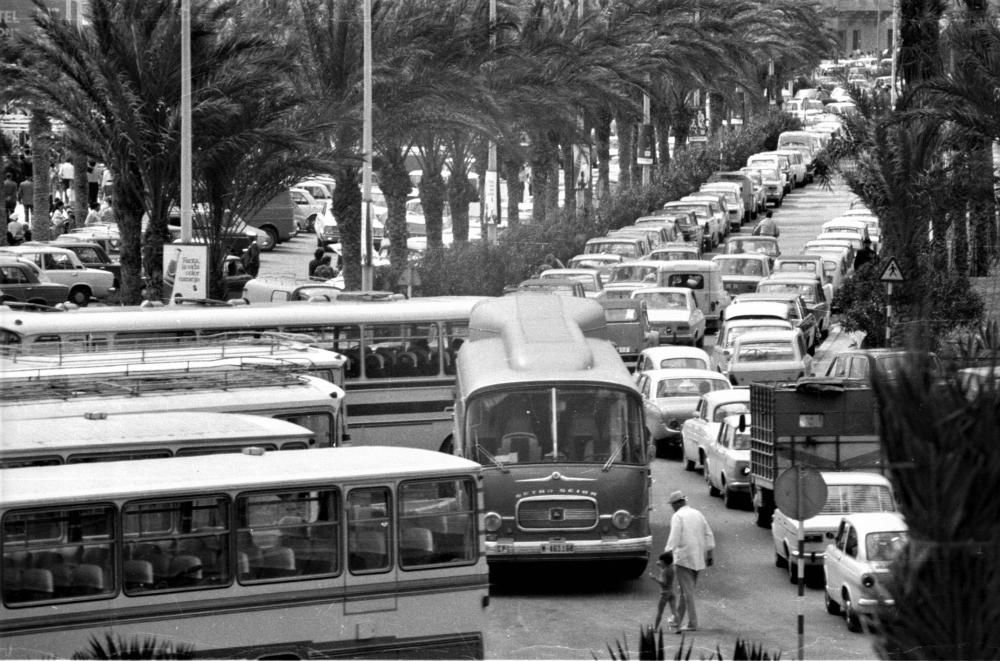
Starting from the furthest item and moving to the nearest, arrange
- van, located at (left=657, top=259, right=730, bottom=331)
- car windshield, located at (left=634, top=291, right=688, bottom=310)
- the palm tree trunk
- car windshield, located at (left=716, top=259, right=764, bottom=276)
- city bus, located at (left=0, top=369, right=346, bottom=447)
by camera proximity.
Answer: the palm tree trunk, car windshield, located at (left=716, top=259, right=764, bottom=276), van, located at (left=657, top=259, right=730, bottom=331), car windshield, located at (left=634, top=291, right=688, bottom=310), city bus, located at (left=0, top=369, right=346, bottom=447)

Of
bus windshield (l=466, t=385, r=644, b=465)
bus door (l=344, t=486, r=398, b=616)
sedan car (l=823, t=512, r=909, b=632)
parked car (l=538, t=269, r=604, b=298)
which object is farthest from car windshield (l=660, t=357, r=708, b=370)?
bus door (l=344, t=486, r=398, b=616)

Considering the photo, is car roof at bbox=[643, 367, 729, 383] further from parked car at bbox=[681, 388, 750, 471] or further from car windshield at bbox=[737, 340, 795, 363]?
car windshield at bbox=[737, 340, 795, 363]

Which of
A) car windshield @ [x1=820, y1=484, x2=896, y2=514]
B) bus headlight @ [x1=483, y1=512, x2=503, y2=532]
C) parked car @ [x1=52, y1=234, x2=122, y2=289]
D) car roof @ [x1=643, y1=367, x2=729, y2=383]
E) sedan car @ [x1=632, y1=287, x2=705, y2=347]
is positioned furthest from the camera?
parked car @ [x1=52, y1=234, x2=122, y2=289]

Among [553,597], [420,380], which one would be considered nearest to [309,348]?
[420,380]

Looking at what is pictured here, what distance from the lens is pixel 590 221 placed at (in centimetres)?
5375

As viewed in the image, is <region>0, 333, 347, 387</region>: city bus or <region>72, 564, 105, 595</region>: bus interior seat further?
<region>0, 333, 347, 387</region>: city bus

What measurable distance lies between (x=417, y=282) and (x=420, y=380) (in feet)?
41.6

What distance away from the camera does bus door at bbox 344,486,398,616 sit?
13766 mm

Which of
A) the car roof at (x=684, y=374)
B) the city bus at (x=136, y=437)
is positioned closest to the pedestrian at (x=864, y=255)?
the car roof at (x=684, y=374)

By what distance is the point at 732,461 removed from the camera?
2339 centimetres

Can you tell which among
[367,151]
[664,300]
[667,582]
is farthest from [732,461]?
[664,300]

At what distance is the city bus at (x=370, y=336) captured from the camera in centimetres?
2369

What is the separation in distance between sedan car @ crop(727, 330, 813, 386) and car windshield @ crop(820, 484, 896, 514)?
38.5 feet

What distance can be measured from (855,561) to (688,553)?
62.7 inches
